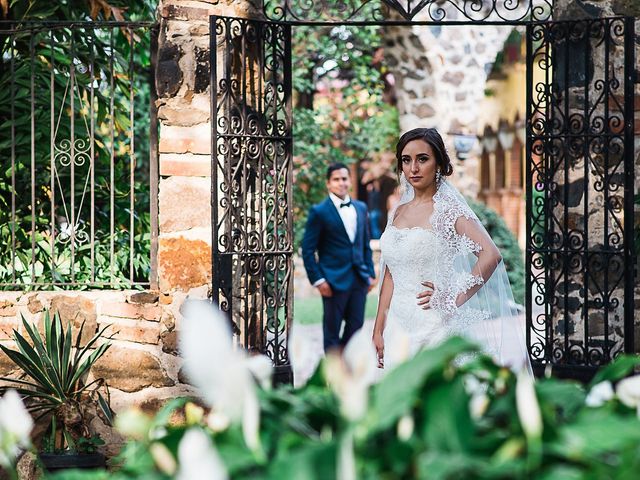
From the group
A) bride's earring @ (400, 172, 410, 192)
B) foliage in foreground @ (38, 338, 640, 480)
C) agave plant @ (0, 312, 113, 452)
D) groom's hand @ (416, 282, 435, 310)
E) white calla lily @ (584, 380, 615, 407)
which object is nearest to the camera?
foliage in foreground @ (38, 338, 640, 480)

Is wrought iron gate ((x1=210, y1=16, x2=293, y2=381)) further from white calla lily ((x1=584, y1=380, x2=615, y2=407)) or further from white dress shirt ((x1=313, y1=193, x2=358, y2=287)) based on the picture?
white calla lily ((x1=584, y1=380, x2=615, y2=407))

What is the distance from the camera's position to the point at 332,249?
831 cm

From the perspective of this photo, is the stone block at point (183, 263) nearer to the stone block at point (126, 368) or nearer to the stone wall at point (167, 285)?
the stone wall at point (167, 285)

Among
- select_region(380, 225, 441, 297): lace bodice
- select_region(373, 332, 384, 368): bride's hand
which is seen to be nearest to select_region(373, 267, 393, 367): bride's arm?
select_region(373, 332, 384, 368): bride's hand

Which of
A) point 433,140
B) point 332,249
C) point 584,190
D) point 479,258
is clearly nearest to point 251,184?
point 433,140

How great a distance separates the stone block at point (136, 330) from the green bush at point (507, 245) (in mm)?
6435

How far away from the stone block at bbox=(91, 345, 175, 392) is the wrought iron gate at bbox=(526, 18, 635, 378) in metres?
2.05

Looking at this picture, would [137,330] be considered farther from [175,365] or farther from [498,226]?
[498,226]

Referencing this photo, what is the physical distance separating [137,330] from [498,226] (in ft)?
22.7

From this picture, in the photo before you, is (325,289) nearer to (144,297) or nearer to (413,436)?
(144,297)

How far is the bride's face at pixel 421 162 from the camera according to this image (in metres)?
4.95

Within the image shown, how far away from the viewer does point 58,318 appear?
220 inches

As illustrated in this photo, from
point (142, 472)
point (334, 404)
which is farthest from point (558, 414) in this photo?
point (142, 472)

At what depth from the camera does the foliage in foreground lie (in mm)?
1252
